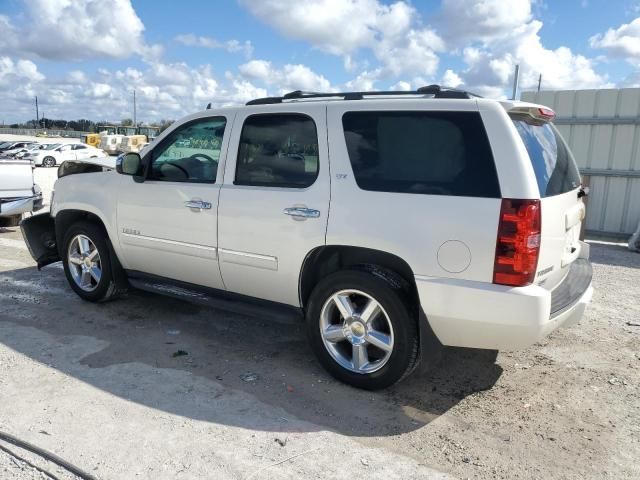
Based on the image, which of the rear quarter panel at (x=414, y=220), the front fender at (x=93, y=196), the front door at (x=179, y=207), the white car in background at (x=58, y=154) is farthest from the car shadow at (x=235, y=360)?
the white car in background at (x=58, y=154)

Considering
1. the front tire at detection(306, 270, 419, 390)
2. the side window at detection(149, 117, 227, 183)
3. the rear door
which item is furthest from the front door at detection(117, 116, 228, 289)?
the rear door

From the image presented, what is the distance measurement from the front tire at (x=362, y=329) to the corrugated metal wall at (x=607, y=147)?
756cm

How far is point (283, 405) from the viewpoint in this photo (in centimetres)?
353

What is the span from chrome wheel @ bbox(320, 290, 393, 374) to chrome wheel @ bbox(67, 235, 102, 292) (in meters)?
2.65

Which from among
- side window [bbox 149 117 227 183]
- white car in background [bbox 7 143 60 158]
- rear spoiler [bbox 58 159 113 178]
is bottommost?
white car in background [bbox 7 143 60 158]

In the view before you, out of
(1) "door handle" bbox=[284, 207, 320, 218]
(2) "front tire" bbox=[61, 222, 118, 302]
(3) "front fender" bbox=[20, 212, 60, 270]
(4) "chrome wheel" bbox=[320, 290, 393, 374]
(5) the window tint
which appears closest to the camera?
(5) the window tint

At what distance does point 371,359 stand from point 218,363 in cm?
119

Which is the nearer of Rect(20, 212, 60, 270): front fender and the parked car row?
Rect(20, 212, 60, 270): front fender

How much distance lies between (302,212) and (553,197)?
162 cm

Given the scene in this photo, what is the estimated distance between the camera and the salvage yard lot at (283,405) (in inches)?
115

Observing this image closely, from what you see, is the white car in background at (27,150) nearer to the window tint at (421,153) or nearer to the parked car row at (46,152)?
the parked car row at (46,152)

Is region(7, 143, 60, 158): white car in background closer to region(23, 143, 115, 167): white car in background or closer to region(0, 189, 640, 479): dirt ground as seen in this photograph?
region(23, 143, 115, 167): white car in background

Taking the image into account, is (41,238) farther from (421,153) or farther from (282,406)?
(421,153)

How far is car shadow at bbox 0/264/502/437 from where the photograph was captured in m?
3.48
